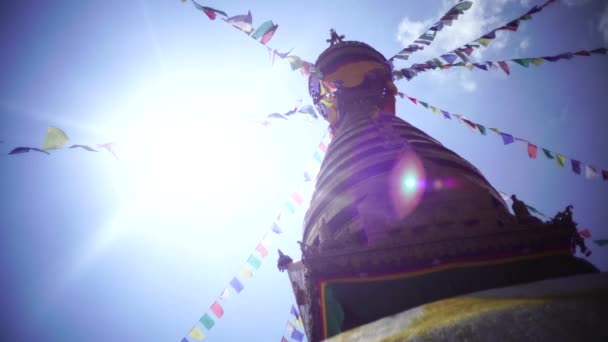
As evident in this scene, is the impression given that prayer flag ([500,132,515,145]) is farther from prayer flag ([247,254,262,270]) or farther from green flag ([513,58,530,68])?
prayer flag ([247,254,262,270])

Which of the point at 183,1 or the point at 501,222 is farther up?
the point at 183,1

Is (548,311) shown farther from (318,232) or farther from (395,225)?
(318,232)

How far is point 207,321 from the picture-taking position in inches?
340

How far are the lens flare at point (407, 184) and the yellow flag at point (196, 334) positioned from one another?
19.9 feet

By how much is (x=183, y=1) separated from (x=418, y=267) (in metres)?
9.42

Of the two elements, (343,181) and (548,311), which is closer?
(548,311)

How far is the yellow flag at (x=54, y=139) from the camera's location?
664cm

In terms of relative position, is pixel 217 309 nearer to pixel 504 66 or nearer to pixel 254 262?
pixel 254 262

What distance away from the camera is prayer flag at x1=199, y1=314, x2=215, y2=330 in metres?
8.56

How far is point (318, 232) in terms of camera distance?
9.44m

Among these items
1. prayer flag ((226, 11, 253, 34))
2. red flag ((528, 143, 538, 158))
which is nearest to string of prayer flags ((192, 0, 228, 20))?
prayer flag ((226, 11, 253, 34))

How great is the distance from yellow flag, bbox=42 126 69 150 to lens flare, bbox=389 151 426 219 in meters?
7.88

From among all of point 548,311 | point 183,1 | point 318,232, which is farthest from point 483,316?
point 183,1

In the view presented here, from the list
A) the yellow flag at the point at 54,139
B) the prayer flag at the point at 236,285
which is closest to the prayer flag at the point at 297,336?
the prayer flag at the point at 236,285
